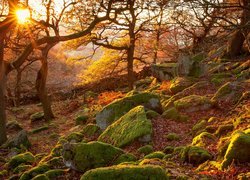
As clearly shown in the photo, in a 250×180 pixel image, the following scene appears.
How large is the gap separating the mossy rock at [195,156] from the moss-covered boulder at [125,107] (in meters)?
5.28

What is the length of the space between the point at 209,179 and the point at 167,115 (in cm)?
654

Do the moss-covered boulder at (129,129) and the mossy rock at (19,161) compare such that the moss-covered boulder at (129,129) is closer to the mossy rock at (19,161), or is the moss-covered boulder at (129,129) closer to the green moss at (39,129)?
the mossy rock at (19,161)

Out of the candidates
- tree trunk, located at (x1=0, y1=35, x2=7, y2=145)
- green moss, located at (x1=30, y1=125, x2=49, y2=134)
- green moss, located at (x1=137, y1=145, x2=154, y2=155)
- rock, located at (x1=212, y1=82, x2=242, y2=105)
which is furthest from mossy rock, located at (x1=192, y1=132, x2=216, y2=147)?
green moss, located at (x1=30, y1=125, x2=49, y2=134)

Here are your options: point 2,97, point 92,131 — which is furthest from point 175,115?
point 2,97

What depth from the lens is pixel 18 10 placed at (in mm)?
14062

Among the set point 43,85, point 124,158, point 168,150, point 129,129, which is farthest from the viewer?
point 43,85

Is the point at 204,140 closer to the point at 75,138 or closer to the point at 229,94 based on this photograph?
the point at 229,94

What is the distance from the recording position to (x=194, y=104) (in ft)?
41.8

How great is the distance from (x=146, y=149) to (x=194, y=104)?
3877mm

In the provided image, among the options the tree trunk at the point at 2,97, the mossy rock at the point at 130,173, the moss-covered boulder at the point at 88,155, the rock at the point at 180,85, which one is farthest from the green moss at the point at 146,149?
the tree trunk at the point at 2,97

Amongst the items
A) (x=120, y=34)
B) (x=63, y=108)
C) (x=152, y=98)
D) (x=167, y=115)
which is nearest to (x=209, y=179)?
(x=167, y=115)

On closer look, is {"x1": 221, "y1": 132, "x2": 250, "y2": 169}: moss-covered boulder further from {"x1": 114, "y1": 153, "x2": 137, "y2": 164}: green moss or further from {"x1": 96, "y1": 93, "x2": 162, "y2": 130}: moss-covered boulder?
{"x1": 96, "y1": 93, "x2": 162, "y2": 130}: moss-covered boulder

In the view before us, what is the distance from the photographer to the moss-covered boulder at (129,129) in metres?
10.5

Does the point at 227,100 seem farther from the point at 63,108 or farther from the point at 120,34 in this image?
the point at 63,108
